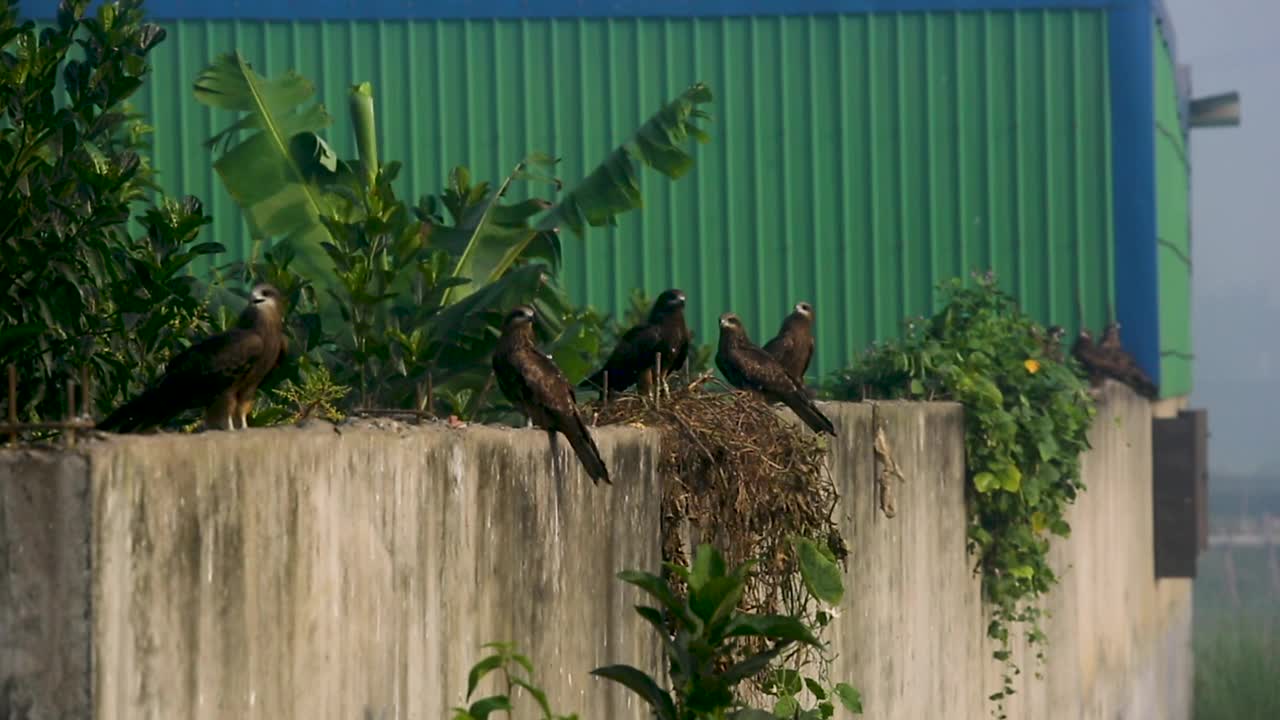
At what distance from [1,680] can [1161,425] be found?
1864 cm

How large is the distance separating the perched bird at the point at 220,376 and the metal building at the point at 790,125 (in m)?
13.8

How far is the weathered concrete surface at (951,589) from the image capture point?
812 centimetres

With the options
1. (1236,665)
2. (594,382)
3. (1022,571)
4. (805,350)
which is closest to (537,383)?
(594,382)

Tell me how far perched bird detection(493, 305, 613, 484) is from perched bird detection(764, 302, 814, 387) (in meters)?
4.00

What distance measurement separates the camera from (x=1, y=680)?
2.94 m

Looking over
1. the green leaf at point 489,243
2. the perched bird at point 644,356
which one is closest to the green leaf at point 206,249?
the perched bird at point 644,356

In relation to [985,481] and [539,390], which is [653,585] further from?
[985,481]

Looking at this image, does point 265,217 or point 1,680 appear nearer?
point 1,680

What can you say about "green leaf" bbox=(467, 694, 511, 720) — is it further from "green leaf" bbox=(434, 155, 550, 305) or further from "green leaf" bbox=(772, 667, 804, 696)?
"green leaf" bbox=(434, 155, 550, 305)

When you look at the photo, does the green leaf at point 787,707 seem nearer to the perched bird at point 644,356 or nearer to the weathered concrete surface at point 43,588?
the perched bird at point 644,356

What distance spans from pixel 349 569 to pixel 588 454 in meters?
1.41

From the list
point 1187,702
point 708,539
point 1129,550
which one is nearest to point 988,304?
point 1129,550

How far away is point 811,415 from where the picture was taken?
7.67m

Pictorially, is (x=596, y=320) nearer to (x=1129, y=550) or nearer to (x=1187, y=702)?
(x=1129, y=550)
